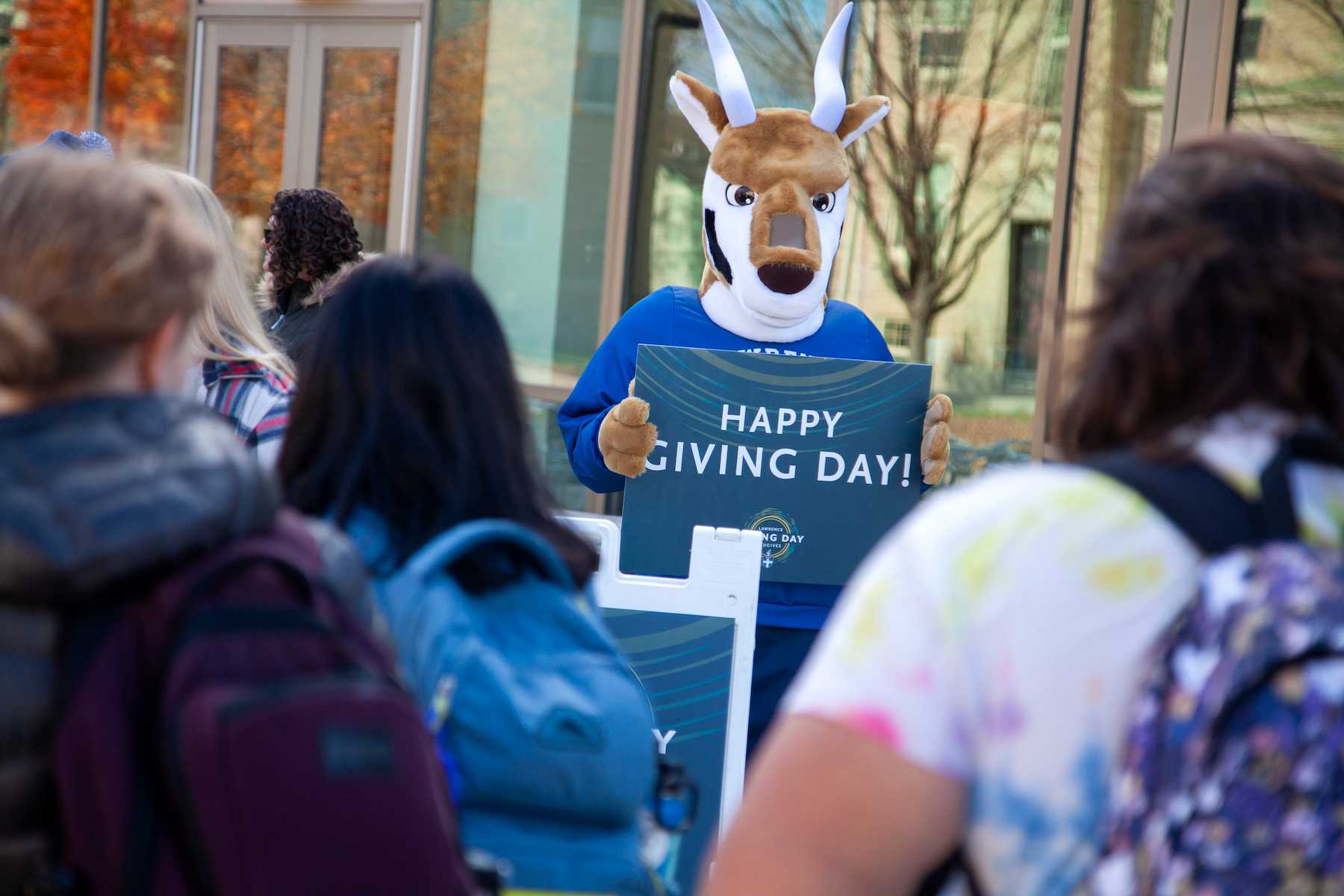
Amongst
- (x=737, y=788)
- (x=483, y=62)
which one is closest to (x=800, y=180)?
(x=737, y=788)

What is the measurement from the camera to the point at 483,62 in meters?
8.26

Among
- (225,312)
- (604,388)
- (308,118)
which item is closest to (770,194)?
(604,388)

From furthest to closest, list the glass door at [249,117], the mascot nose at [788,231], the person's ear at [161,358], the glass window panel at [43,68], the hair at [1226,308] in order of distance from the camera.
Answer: the glass window panel at [43,68], the glass door at [249,117], the mascot nose at [788,231], the person's ear at [161,358], the hair at [1226,308]

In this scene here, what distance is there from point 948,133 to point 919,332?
93cm

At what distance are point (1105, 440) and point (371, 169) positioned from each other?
25.3ft

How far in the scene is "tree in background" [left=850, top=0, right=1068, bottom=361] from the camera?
6871 mm

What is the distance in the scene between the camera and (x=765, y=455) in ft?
12.7

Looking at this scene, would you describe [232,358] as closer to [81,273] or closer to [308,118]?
[81,273]

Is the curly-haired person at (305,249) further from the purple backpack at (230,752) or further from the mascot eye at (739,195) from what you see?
the purple backpack at (230,752)

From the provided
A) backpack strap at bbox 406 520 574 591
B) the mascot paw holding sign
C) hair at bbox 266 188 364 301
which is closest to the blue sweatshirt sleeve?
the mascot paw holding sign

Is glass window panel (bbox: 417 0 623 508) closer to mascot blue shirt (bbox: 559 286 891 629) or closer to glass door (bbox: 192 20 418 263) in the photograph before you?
glass door (bbox: 192 20 418 263)

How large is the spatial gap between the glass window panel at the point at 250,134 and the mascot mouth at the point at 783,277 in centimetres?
542

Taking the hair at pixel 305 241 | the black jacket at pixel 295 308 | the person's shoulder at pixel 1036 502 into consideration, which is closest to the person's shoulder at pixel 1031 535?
the person's shoulder at pixel 1036 502

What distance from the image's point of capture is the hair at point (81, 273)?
1.36 meters
